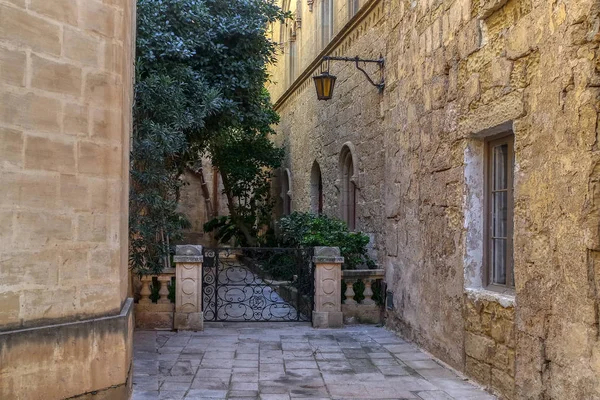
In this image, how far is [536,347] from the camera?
462 cm

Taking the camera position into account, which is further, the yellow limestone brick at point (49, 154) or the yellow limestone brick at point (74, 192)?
the yellow limestone brick at point (74, 192)

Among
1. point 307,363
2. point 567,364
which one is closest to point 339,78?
point 307,363

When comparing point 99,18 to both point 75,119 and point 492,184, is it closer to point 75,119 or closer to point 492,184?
point 75,119

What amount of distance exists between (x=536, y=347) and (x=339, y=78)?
865cm

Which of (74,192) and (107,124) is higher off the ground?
(107,124)

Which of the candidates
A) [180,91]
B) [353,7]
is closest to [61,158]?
[180,91]

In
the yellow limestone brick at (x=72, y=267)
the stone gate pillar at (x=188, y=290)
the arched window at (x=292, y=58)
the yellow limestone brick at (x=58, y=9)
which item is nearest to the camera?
the yellow limestone brick at (x=58, y=9)

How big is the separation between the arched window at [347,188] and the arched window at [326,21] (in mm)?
2960

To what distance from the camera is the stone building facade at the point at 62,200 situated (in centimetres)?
391

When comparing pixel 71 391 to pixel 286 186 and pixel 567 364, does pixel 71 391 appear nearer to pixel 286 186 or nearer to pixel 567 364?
pixel 567 364

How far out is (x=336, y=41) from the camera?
12.5 meters

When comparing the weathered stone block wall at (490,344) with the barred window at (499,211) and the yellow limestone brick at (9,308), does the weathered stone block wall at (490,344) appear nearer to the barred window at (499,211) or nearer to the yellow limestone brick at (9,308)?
the barred window at (499,211)

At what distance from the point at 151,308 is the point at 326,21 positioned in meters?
8.28

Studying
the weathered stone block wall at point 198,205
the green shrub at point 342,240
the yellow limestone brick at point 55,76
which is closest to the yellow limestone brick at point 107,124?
the yellow limestone brick at point 55,76
